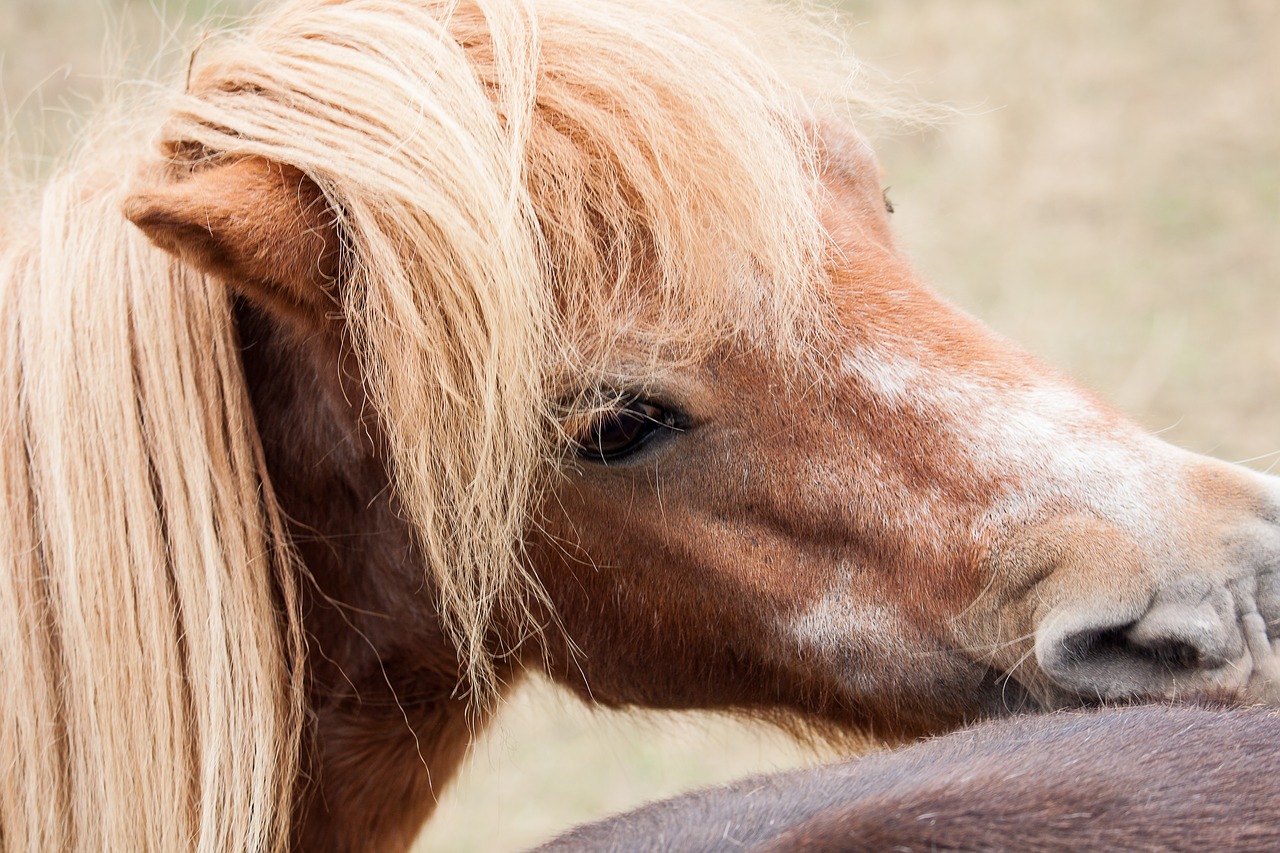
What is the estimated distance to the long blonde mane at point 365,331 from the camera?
136 centimetres

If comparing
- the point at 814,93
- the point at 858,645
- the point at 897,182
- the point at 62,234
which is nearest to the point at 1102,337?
the point at 897,182

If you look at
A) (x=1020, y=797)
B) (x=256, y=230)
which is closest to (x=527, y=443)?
(x=256, y=230)

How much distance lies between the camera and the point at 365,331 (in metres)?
1.38

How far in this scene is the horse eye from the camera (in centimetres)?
141

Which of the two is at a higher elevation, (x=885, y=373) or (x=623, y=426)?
(x=885, y=373)

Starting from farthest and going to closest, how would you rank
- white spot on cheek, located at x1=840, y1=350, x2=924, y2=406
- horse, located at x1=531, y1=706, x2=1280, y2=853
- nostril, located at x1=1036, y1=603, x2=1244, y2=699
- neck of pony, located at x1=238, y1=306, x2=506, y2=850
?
neck of pony, located at x1=238, y1=306, x2=506, y2=850 → white spot on cheek, located at x1=840, y1=350, x2=924, y2=406 → nostril, located at x1=1036, y1=603, x2=1244, y2=699 → horse, located at x1=531, y1=706, x2=1280, y2=853

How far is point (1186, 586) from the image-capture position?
121cm

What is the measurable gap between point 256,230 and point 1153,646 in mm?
1127

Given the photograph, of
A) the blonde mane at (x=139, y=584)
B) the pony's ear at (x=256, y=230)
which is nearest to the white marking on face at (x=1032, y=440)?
the pony's ear at (x=256, y=230)

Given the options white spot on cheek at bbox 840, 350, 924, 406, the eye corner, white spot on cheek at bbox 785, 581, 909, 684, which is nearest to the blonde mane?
the eye corner

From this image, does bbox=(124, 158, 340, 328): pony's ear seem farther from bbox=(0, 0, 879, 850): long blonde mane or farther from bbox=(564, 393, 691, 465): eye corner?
bbox=(564, 393, 691, 465): eye corner

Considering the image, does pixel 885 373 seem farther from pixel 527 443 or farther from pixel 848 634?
pixel 527 443

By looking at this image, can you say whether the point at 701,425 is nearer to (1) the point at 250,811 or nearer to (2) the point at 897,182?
(1) the point at 250,811

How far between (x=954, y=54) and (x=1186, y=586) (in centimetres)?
634
